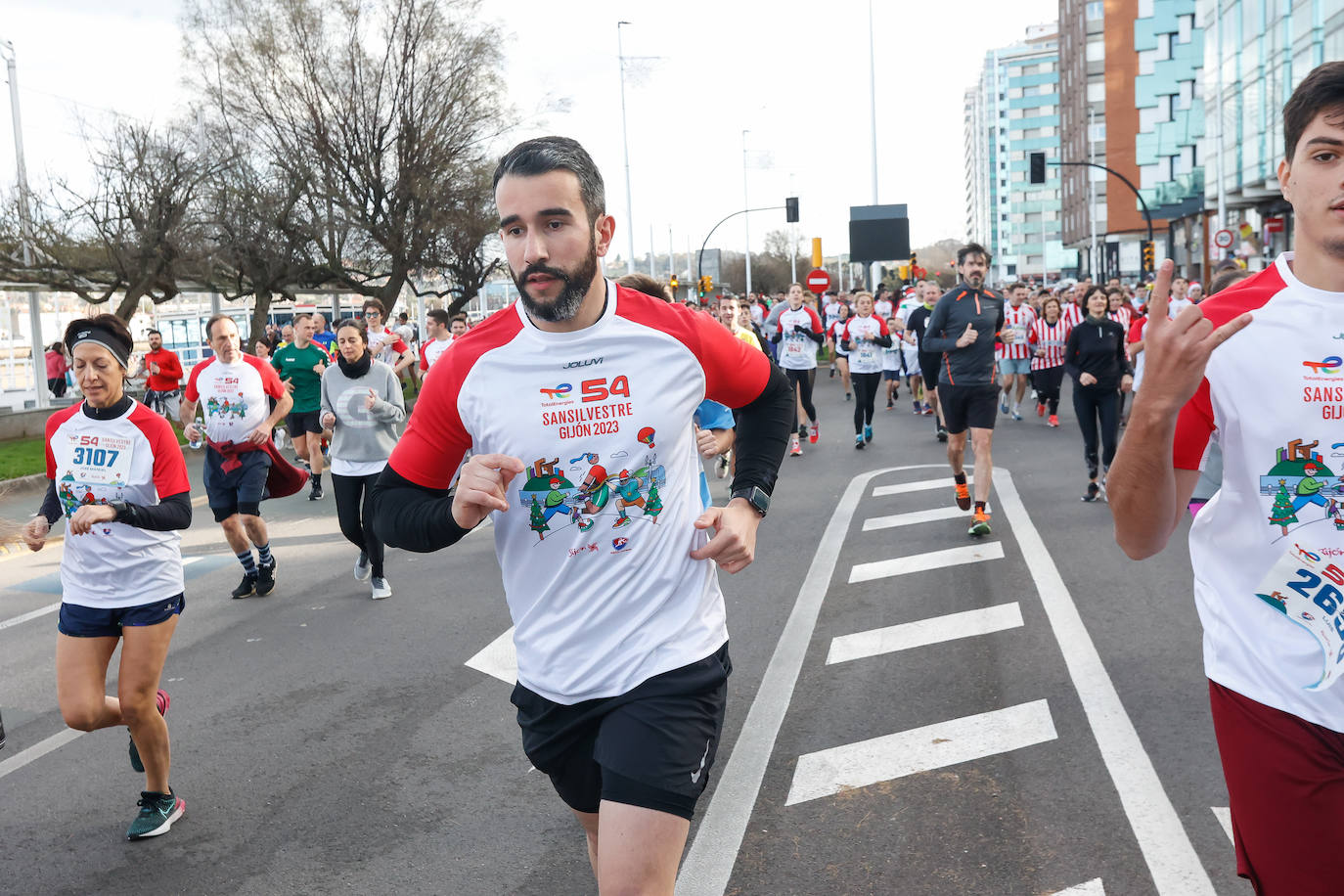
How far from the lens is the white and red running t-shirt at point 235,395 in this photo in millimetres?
9172

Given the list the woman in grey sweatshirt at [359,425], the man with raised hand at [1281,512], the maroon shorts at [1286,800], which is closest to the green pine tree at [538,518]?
the man with raised hand at [1281,512]

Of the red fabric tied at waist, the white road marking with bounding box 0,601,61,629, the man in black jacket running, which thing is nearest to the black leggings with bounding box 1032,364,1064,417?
the man in black jacket running

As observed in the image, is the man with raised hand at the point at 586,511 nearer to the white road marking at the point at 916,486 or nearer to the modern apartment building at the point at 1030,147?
the white road marking at the point at 916,486

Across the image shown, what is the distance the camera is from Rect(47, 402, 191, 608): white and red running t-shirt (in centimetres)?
504

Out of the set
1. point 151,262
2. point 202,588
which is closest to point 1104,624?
point 202,588

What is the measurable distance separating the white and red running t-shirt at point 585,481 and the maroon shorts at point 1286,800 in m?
1.19

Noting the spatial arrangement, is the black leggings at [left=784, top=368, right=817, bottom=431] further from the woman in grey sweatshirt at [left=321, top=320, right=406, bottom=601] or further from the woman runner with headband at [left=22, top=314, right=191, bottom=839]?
the woman runner with headband at [left=22, top=314, right=191, bottom=839]

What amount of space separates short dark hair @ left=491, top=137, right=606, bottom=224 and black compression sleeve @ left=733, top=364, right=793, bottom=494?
2.25 ft

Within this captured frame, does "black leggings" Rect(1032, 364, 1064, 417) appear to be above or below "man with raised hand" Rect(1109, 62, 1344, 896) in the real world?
below

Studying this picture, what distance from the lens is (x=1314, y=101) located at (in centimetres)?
251

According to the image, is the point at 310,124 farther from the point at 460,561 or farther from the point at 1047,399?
the point at 460,561

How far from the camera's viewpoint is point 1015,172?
153875 millimetres

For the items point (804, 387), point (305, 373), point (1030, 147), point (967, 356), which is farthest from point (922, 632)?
Answer: point (1030, 147)

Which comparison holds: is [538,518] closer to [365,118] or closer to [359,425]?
[359,425]
